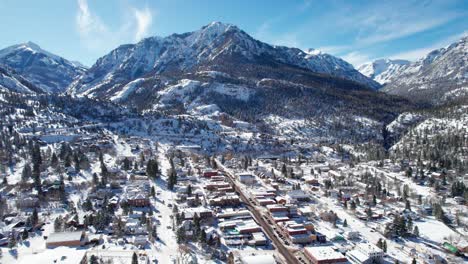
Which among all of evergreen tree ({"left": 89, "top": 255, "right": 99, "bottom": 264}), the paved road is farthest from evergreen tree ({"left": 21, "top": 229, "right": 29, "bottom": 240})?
the paved road

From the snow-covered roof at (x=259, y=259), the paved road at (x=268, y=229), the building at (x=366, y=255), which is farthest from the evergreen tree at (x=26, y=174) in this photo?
the building at (x=366, y=255)

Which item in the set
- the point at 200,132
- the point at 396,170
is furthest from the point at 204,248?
the point at 200,132

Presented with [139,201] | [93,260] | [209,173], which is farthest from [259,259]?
[209,173]

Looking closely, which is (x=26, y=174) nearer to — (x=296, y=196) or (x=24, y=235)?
(x=24, y=235)

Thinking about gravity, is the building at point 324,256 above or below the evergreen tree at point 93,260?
below

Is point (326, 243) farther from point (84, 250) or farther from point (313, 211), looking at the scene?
point (84, 250)

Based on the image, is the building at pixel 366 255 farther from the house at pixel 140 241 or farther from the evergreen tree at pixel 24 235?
the evergreen tree at pixel 24 235
